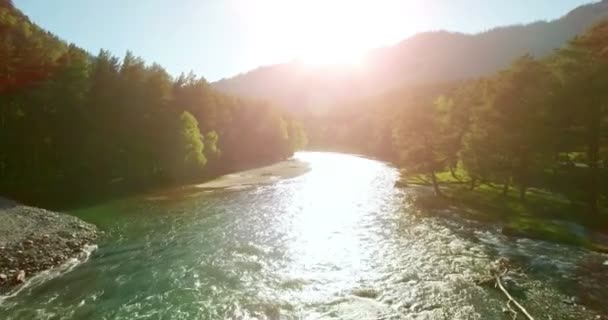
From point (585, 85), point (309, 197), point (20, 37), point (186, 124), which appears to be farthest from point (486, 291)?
point (20, 37)

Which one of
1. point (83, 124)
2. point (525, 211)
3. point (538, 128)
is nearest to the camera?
point (538, 128)

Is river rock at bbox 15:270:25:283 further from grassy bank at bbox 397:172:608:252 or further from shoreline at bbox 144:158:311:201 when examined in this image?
grassy bank at bbox 397:172:608:252

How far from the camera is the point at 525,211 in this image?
41438 mm

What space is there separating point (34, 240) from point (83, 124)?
3613 cm

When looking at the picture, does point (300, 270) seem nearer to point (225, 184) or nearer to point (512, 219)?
point (512, 219)

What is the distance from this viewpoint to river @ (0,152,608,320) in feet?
66.7

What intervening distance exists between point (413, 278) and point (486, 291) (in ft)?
14.3

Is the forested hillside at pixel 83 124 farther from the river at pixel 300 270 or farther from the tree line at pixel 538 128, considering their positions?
the tree line at pixel 538 128

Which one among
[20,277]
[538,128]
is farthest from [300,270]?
[538,128]

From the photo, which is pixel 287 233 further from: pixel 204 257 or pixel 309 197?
pixel 309 197

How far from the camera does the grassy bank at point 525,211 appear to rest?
3366cm

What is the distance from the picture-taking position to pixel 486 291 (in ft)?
73.0

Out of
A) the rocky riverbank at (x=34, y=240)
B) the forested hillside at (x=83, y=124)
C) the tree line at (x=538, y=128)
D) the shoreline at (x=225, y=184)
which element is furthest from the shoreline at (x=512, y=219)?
the forested hillside at (x=83, y=124)

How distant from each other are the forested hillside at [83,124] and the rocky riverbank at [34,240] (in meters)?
12.7
